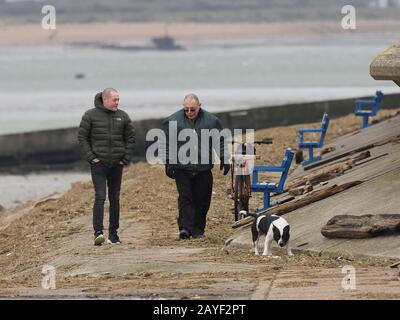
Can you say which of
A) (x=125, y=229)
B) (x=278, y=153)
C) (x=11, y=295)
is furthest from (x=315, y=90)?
(x=11, y=295)

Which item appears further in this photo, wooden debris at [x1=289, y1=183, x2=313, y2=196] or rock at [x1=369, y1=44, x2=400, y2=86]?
wooden debris at [x1=289, y1=183, x2=313, y2=196]

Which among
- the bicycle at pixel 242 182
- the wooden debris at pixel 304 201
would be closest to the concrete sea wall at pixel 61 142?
the bicycle at pixel 242 182

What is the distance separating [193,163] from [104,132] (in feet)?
3.37

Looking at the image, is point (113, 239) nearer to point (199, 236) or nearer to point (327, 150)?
point (199, 236)

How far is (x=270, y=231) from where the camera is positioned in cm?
1468

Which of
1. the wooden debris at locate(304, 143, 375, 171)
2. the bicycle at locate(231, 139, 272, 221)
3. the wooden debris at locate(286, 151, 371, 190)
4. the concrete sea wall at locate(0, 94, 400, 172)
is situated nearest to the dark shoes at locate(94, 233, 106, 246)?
the bicycle at locate(231, 139, 272, 221)

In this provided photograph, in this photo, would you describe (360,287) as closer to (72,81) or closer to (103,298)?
(103,298)

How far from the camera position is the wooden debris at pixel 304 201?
1681 cm

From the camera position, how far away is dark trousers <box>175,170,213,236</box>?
16.5 m

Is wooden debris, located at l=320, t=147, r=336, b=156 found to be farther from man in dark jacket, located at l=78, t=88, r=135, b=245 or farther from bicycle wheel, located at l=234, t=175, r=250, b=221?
man in dark jacket, located at l=78, t=88, r=135, b=245

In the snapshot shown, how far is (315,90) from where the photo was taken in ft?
279

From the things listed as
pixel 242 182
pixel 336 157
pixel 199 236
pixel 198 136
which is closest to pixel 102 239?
pixel 199 236

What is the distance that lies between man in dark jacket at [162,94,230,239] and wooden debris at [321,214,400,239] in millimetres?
1802

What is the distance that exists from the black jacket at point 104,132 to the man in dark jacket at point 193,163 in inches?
20.0
